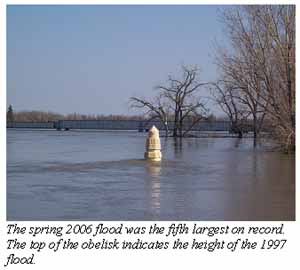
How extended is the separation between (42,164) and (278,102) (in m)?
8.06

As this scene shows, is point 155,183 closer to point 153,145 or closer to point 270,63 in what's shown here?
point 153,145

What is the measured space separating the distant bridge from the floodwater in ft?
67.9

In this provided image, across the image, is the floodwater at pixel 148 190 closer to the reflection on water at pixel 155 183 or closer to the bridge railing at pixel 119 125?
the reflection on water at pixel 155 183

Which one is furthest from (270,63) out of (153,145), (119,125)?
(119,125)

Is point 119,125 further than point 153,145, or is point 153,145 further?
point 119,125

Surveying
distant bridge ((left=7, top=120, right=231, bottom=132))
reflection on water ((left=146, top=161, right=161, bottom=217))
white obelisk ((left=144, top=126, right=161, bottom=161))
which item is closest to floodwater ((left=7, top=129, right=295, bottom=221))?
reflection on water ((left=146, top=161, right=161, bottom=217))

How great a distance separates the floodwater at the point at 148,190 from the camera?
630cm

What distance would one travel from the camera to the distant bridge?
3419cm

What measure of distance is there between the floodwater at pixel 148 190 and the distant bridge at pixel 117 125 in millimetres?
20708

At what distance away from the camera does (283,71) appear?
1616cm

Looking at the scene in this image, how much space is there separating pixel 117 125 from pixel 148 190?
112ft

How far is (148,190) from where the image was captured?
799 cm

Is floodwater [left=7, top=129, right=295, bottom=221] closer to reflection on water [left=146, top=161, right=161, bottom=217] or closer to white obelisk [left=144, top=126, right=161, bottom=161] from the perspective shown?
reflection on water [left=146, top=161, right=161, bottom=217]
